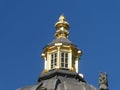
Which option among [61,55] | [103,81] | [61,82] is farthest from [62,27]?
[103,81]

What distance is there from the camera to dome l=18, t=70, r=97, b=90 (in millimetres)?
82000

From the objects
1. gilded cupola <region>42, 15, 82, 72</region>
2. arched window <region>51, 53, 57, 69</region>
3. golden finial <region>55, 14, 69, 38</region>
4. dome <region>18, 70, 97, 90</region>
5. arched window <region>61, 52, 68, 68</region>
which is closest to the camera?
dome <region>18, 70, 97, 90</region>

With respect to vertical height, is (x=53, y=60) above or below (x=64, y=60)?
above

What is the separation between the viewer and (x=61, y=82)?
8331 cm

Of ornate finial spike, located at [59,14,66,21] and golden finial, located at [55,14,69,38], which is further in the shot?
ornate finial spike, located at [59,14,66,21]

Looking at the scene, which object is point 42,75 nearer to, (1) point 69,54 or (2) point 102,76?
(1) point 69,54

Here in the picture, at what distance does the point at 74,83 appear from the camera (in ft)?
274

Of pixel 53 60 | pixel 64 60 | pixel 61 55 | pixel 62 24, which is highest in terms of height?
pixel 62 24

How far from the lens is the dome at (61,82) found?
82.0 m

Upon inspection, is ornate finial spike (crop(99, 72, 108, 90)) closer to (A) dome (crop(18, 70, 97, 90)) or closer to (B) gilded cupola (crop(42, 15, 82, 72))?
(A) dome (crop(18, 70, 97, 90))

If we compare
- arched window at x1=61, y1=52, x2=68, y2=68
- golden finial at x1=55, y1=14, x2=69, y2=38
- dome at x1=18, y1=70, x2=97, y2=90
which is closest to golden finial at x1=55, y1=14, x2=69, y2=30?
golden finial at x1=55, y1=14, x2=69, y2=38

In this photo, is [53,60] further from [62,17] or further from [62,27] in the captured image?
[62,17]

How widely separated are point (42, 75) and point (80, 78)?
425cm

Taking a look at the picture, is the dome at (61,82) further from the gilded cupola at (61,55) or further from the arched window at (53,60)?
the arched window at (53,60)
